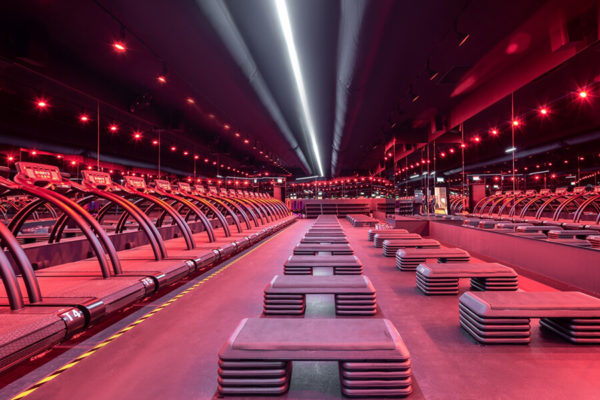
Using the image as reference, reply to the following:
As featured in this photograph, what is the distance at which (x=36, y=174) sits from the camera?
302 centimetres

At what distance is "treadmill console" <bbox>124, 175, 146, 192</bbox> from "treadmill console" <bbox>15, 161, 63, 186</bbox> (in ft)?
3.33

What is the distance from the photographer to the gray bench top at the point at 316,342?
1.42 meters

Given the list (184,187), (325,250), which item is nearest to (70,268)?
(184,187)

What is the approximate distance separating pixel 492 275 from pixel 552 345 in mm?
1138

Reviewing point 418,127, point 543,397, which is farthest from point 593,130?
point 543,397

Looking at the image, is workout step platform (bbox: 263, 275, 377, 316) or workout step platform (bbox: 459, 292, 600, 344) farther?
workout step platform (bbox: 263, 275, 377, 316)

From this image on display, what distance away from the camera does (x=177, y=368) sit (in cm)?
177

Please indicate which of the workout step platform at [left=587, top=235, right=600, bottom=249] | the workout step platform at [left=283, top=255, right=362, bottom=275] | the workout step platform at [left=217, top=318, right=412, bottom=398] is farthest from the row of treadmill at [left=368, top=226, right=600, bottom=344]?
the workout step platform at [left=587, top=235, right=600, bottom=249]

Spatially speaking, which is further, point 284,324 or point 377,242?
point 377,242

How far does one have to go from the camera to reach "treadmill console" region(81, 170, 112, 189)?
3.66 m

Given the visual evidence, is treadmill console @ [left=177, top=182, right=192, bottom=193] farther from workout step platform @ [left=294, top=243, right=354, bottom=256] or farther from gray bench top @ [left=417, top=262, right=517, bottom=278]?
gray bench top @ [left=417, top=262, right=517, bottom=278]

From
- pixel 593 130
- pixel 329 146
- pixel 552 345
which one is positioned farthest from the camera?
pixel 329 146

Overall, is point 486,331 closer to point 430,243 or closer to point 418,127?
point 430,243

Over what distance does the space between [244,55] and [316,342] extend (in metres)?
5.61
